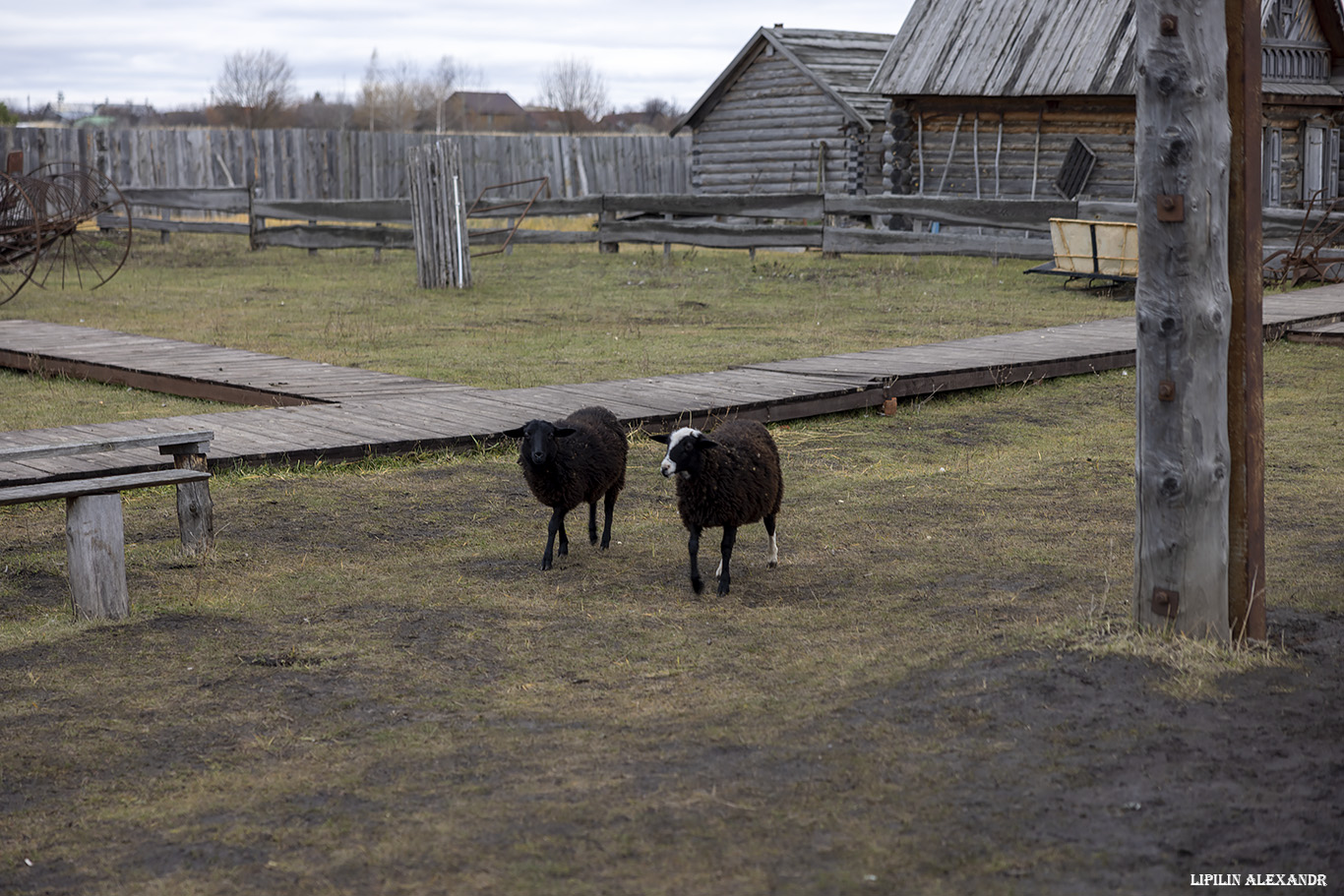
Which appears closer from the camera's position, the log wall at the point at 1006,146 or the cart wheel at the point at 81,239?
the cart wheel at the point at 81,239

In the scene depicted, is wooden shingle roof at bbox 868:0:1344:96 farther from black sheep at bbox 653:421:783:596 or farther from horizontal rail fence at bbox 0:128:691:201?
black sheep at bbox 653:421:783:596

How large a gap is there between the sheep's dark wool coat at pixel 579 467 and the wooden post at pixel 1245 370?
312cm

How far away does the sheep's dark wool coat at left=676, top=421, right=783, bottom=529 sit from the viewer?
622 cm

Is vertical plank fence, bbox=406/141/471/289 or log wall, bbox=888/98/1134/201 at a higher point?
log wall, bbox=888/98/1134/201

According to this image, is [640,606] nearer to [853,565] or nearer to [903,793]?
[853,565]

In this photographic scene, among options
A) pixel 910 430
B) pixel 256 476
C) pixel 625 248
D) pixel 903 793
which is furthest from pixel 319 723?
pixel 625 248

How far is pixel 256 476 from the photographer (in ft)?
27.1

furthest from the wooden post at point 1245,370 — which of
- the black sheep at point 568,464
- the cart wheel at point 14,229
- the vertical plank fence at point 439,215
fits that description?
the vertical plank fence at point 439,215

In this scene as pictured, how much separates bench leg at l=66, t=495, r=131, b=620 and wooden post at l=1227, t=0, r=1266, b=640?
4462 mm

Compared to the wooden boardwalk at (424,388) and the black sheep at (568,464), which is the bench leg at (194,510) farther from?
the black sheep at (568,464)

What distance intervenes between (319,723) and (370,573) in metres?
1.93

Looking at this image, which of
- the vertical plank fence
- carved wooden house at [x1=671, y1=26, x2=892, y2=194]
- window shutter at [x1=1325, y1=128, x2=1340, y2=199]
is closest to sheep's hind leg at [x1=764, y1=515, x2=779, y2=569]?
the vertical plank fence

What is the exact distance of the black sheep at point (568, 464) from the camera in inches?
258

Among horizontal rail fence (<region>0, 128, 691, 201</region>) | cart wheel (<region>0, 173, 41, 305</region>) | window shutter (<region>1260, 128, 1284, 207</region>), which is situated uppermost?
horizontal rail fence (<region>0, 128, 691, 201</region>)
